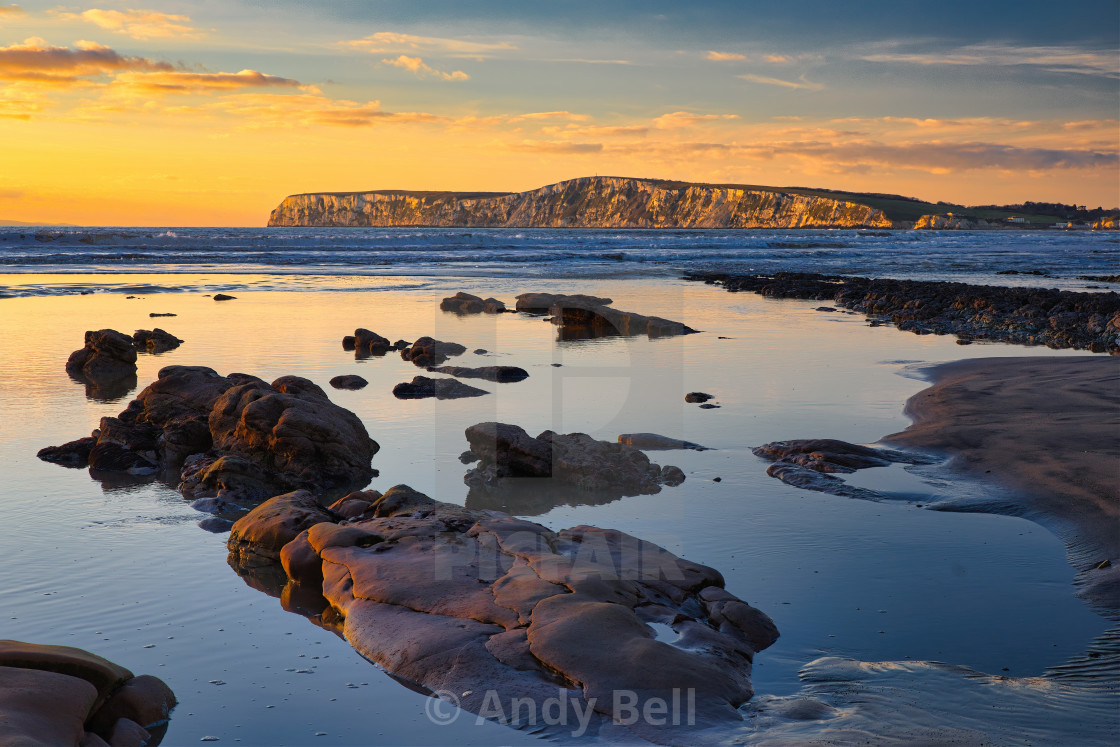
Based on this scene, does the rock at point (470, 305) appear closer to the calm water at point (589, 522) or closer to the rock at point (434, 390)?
the calm water at point (589, 522)

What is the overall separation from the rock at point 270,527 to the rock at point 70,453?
310 centimetres

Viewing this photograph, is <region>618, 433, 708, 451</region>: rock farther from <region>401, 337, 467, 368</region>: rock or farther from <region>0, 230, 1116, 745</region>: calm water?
<region>401, 337, 467, 368</region>: rock

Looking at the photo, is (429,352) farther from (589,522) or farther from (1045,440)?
(1045,440)

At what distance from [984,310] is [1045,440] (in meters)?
16.1

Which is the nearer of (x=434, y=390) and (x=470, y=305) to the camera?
(x=434, y=390)

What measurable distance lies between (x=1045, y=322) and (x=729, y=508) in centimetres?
1766

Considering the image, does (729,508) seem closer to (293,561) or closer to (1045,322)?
(293,561)

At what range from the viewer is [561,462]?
853 cm

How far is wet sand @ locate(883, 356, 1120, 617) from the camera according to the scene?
682 centimetres

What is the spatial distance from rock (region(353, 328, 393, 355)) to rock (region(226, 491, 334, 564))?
363 inches

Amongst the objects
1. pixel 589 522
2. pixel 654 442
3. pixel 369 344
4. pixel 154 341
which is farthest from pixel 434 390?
pixel 154 341

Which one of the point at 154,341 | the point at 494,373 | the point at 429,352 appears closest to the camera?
the point at 494,373

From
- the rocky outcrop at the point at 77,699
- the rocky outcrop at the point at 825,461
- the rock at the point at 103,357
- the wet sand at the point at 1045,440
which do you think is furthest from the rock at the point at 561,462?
the rock at the point at 103,357

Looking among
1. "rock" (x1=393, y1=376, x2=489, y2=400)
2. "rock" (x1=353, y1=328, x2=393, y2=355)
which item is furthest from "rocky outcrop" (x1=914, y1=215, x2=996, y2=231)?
"rock" (x1=393, y1=376, x2=489, y2=400)
